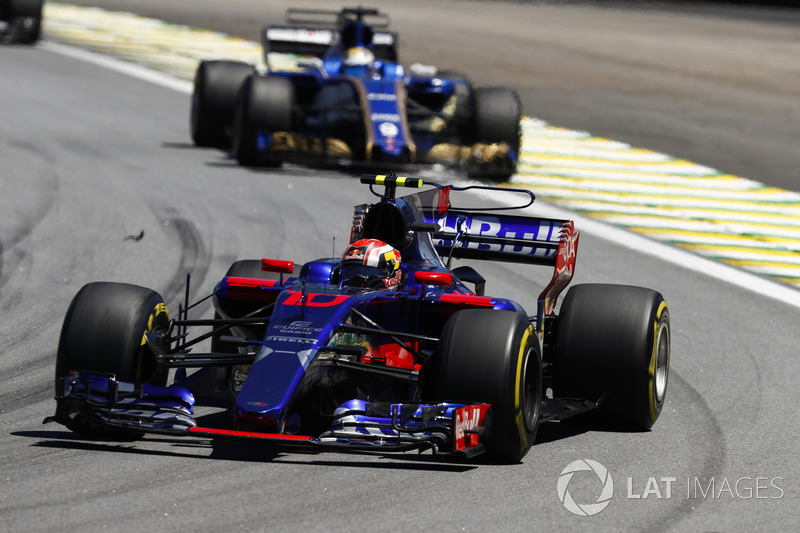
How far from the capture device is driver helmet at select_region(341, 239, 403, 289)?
29.0 ft

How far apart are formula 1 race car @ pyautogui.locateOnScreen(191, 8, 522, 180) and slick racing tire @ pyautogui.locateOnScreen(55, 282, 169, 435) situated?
937cm

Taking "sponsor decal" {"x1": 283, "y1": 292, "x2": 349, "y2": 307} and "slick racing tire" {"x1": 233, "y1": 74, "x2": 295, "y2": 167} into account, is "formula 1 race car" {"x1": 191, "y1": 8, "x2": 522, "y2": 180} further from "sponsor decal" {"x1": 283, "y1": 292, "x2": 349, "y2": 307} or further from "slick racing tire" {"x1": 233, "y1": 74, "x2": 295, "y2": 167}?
"sponsor decal" {"x1": 283, "y1": 292, "x2": 349, "y2": 307}

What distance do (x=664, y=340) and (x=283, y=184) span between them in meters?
9.02

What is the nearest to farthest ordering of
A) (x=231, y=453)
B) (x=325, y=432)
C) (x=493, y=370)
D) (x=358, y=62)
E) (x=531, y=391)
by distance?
(x=325, y=432)
(x=493, y=370)
(x=231, y=453)
(x=531, y=391)
(x=358, y=62)

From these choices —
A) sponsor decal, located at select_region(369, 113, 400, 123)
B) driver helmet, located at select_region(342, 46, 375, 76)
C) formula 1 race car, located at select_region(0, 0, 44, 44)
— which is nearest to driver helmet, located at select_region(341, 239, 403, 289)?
sponsor decal, located at select_region(369, 113, 400, 123)

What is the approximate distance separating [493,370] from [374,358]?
925 millimetres

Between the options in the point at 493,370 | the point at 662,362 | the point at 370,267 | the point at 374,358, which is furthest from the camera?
the point at 662,362

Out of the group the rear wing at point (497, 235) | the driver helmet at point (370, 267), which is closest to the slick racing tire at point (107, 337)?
the driver helmet at point (370, 267)

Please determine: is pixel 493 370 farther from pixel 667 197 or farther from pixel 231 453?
pixel 667 197

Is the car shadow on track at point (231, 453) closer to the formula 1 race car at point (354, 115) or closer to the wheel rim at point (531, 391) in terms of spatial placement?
the wheel rim at point (531, 391)

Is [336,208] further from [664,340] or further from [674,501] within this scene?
[674,501]

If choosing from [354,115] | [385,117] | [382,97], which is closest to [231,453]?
[385,117]

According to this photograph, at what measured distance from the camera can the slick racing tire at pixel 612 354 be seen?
8.68 metres

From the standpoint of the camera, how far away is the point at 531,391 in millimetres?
8305
